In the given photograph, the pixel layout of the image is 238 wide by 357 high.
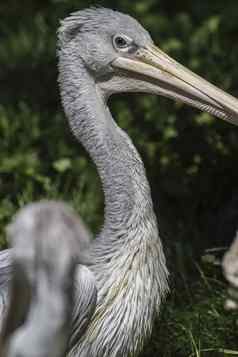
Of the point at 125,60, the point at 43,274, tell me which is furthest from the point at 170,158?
the point at 43,274

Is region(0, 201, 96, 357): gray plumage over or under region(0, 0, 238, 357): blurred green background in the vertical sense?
under

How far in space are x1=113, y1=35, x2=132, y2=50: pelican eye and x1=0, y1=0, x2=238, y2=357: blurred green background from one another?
3.39 ft

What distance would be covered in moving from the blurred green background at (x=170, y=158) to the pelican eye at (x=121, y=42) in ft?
3.39

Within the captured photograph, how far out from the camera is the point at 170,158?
748 centimetres

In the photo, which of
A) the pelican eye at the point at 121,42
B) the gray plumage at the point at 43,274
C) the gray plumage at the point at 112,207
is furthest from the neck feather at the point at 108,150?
the gray plumage at the point at 43,274

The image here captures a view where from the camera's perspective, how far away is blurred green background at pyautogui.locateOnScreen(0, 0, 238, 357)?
5.43 metres

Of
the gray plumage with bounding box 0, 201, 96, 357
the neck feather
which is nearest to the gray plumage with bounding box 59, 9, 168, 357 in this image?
the neck feather

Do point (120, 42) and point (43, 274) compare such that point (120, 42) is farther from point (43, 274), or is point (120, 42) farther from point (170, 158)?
point (170, 158)

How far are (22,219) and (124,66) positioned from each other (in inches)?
90.4

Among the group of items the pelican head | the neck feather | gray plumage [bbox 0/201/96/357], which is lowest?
gray plumage [bbox 0/201/96/357]

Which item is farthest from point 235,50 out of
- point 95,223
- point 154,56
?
point 154,56

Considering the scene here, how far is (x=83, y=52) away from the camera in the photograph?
500 centimetres

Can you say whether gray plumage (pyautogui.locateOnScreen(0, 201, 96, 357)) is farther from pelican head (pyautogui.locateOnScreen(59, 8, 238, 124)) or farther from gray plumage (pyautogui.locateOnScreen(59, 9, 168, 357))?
pelican head (pyautogui.locateOnScreen(59, 8, 238, 124))

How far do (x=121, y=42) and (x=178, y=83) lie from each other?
12.6 inches
